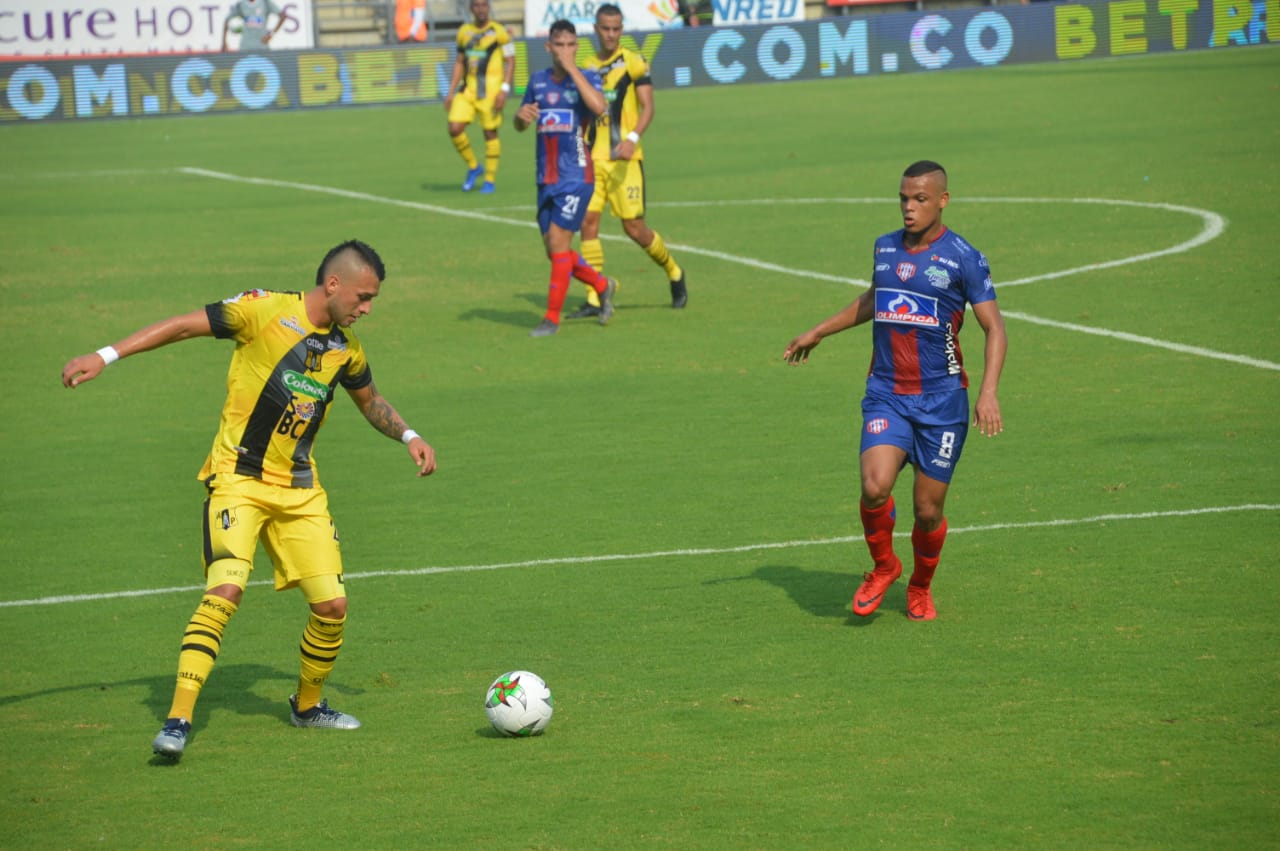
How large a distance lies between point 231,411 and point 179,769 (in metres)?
1.47

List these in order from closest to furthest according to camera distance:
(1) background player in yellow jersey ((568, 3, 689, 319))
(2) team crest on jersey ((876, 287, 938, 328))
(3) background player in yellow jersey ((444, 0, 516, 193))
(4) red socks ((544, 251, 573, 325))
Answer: (2) team crest on jersey ((876, 287, 938, 328))
(4) red socks ((544, 251, 573, 325))
(1) background player in yellow jersey ((568, 3, 689, 319))
(3) background player in yellow jersey ((444, 0, 516, 193))

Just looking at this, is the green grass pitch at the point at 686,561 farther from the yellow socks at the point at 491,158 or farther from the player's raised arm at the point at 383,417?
the yellow socks at the point at 491,158

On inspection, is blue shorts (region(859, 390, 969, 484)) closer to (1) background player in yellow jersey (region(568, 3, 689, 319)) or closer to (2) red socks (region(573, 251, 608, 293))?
(2) red socks (region(573, 251, 608, 293))

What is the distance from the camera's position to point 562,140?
16.1 m

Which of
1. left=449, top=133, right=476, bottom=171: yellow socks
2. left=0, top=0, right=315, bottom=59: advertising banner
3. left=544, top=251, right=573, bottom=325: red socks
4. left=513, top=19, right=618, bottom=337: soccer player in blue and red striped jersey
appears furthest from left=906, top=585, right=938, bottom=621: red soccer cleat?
left=0, top=0, right=315, bottom=59: advertising banner

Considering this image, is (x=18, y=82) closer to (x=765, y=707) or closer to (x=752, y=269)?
(x=752, y=269)

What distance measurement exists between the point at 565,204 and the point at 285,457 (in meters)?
9.05

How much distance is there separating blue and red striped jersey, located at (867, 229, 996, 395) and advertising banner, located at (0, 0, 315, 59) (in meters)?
40.1

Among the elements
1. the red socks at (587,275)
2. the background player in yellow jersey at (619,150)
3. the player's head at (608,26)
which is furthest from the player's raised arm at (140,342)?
the player's head at (608,26)

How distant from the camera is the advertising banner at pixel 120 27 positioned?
151 feet

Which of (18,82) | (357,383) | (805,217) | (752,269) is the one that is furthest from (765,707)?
(18,82)

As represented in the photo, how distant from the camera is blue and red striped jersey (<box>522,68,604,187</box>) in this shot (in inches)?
634

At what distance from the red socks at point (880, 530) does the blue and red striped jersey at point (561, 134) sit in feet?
26.9

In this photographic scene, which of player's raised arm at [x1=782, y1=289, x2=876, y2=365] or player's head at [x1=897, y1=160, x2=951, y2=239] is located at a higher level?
player's head at [x1=897, y1=160, x2=951, y2=239]
